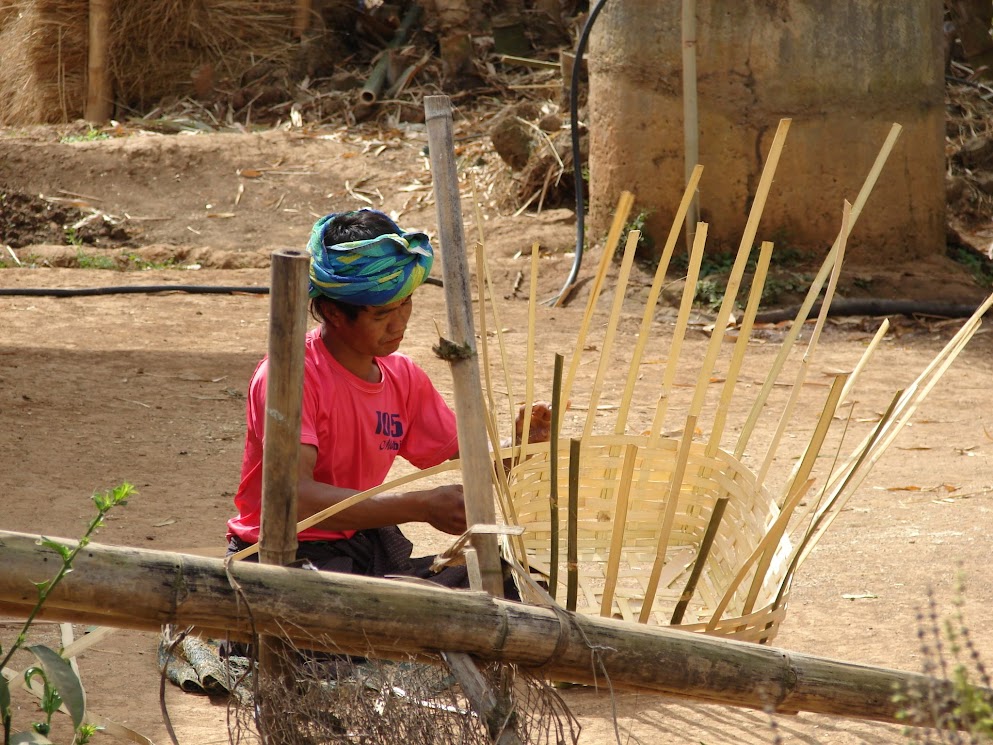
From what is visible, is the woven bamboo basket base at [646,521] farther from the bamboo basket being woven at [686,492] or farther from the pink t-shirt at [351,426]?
the pink t-shirt at [351,426]

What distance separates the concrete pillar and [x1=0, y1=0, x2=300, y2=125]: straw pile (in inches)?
219

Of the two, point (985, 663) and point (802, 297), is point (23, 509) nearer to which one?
point (985, 663)

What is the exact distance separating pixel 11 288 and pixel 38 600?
5.12 m

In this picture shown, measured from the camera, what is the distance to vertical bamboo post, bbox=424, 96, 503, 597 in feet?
→ 5.66

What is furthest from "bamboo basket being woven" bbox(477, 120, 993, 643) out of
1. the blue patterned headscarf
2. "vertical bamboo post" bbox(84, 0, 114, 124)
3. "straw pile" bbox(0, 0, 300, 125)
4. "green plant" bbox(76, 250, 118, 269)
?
"straw pile" bbox(0, 0, 300, 125)

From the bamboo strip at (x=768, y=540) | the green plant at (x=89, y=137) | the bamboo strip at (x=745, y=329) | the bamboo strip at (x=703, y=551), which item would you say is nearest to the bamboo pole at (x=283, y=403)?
the bamboo strip at (x=703, y=551)

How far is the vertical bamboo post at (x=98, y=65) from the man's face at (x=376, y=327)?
905 centimetres

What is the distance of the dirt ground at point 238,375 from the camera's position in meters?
2.57

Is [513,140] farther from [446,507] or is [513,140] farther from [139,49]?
[446,507]

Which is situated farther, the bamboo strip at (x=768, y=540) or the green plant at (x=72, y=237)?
the green plant at (x=72, y=237)

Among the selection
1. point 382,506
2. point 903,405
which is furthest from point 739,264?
point 382,506

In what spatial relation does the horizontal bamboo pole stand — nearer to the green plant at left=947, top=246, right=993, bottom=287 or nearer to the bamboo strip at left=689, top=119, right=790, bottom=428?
the bamboo strip at left=689, top=119, right=790, bottom=428

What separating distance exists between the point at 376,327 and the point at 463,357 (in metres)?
0.51

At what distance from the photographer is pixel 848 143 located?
6113 millimetres
